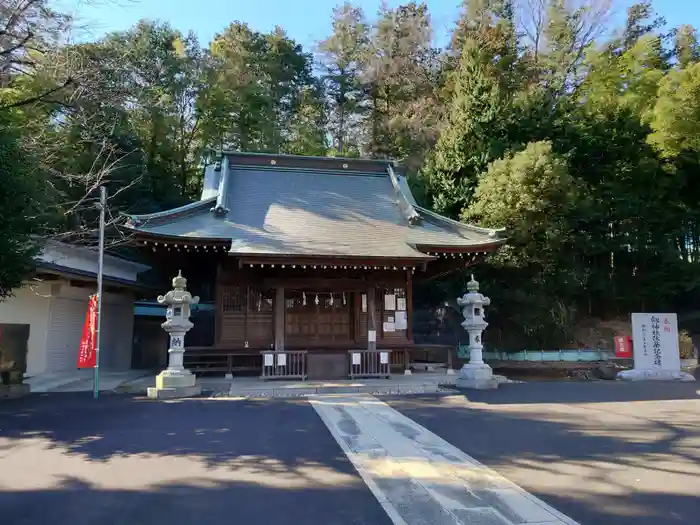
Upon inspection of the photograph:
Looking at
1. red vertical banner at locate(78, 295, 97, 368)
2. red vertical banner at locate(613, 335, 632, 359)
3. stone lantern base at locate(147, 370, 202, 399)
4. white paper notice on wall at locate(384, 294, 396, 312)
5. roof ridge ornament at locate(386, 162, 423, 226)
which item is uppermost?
roof ridge ornament at locate(386, 162, 423, 226)

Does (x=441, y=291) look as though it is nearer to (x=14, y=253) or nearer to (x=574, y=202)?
(x=574, y=202)

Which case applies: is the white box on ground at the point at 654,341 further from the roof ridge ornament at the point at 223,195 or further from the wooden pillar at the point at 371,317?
the roof ridge ornament at the point at 223,195

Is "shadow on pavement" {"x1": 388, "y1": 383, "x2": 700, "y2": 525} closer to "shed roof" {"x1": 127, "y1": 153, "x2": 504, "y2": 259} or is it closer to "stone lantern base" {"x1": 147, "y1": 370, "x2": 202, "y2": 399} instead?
"stone lantern base" {"x1": 147, "y1": 370, "x2": 202, "y2": 399}

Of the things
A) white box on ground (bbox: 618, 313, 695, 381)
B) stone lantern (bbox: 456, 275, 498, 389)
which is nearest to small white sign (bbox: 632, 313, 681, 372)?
white box on ground (bbox: 618, 313, 695, 381)

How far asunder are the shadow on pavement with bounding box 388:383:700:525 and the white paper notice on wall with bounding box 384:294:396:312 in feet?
11.0

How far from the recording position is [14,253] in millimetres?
7570

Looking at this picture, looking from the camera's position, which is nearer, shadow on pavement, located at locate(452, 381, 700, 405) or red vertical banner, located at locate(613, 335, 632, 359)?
shadow on pavement, located at locate(452, 381, 700, 405)

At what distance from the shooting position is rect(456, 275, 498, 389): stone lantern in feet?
32.5

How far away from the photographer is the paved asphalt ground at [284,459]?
3.47 meters

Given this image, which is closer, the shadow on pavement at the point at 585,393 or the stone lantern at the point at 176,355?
the shadow on pavement at the point at 585,393

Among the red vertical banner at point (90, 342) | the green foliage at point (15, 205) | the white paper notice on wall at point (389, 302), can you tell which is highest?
the green foliage at point (15, 205)

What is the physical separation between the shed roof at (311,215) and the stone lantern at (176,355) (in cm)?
144

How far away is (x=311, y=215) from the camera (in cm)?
1292

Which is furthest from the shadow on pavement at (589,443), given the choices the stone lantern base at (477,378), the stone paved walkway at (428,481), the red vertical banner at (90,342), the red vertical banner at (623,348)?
the red vertical banner at (623,348)
